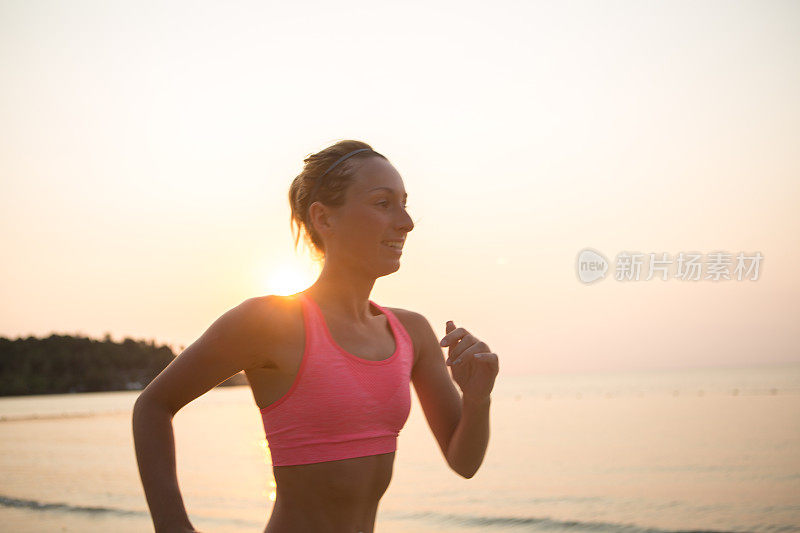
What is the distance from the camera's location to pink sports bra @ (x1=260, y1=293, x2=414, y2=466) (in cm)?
232

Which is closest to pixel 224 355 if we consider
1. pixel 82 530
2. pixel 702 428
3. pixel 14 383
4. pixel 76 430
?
pixel 82 530

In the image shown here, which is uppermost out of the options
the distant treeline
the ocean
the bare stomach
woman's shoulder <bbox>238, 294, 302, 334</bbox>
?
woman's shoulder <bbox>238, 294, 302, 334</bbox>

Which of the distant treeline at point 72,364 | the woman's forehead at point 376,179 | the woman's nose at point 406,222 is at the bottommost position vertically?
the distant treeline at point 72,364

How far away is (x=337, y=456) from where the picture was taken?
2344 mm

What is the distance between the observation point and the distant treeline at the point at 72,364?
110 m

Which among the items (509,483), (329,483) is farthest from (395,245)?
(509,483)

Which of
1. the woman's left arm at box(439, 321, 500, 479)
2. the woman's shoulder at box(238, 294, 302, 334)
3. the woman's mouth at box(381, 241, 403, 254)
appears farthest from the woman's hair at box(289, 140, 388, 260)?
the woman's left arm at box(439, 321, 500, 479)

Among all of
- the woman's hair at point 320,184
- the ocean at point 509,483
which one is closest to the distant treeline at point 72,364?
the ocean at point 509,483

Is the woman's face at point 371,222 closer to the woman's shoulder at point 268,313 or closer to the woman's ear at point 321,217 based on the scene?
the woman's ear at point 321,217

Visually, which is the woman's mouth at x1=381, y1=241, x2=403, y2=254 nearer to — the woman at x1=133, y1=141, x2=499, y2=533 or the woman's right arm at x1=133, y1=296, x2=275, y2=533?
the woman at x1=133, y1=141, x2=499, y2=533

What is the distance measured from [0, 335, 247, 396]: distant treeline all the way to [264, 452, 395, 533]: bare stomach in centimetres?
11122

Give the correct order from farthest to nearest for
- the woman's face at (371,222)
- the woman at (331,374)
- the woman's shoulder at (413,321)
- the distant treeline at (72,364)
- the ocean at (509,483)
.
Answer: the distant treeline at (72,364) → the ocean at (509,483) → the woman's shoulder at (413,321) → the woman's face at (371,222) → the woman at (331,374)

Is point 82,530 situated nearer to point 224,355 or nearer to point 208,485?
point 208,485

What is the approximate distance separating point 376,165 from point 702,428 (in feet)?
124
